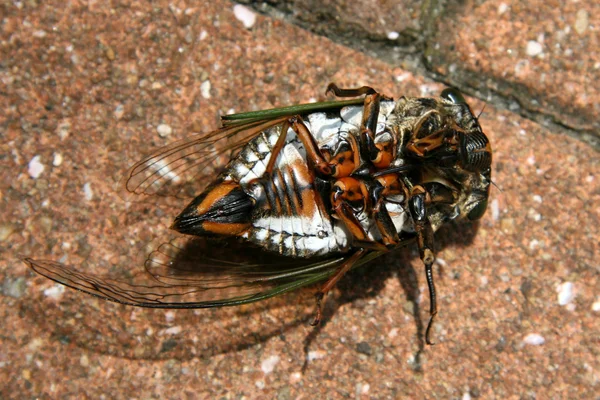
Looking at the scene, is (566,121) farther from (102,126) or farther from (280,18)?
(102,126)

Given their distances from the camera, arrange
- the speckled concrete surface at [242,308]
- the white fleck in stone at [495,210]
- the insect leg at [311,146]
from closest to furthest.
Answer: the insect leg at [311,146], the speckled concrete surface at [242,308], the white fleck in stone at [495,210]

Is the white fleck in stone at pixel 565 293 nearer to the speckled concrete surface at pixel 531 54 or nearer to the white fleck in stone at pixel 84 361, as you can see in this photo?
the speckled concrete surface at pixel 531 54

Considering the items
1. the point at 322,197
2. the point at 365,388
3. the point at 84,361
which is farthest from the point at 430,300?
the point at 84,361

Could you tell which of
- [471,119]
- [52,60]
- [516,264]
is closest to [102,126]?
[52,60]

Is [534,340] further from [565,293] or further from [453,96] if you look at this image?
[453,96]

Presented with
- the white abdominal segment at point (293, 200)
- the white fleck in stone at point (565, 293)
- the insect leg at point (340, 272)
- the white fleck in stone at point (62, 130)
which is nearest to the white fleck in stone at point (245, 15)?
the white abdominal segment at point (293, 200)
